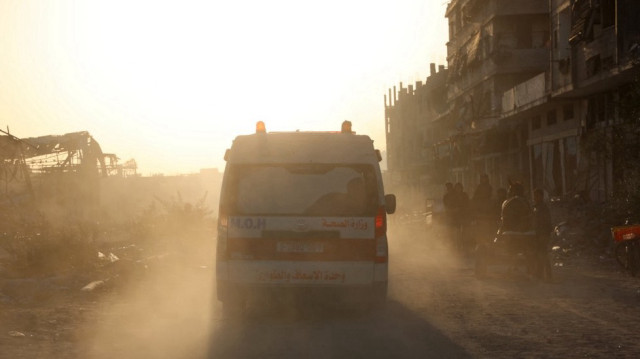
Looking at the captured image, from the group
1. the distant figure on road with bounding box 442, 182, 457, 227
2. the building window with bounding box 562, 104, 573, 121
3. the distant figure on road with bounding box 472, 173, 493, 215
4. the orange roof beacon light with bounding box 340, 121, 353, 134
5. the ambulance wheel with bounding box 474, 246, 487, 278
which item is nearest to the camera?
the orange roof beacon light with bounding box 340, 121, 353, 134

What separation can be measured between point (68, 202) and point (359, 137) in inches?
1399

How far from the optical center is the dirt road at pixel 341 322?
849 cm

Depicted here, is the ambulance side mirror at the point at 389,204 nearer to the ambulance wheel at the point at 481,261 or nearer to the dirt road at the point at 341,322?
the dirt road at the point at 341,322

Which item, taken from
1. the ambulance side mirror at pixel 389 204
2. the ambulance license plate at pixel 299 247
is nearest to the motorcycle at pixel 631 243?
the ambulance side mirror at pixel 389 204

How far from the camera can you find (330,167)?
10836 mm

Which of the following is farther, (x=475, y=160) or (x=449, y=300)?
(x=475, y=160)

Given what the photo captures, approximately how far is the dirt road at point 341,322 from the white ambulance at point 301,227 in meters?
0.47

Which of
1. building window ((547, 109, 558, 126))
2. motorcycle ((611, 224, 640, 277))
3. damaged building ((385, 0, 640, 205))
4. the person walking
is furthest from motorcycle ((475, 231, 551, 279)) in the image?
building window ((547, 109, 558, 126))

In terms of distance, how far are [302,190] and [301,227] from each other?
45 centimetres

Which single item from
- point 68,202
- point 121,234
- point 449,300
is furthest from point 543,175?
point 449,300

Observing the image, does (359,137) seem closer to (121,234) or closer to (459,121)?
(121,234)

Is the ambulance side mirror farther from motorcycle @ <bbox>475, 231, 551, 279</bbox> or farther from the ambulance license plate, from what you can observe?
motorcycle @ <bbox>475, 231, 551, 279</bbox>

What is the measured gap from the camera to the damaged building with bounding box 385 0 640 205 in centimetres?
2942

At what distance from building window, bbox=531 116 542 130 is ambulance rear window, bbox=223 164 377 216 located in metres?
32.3
